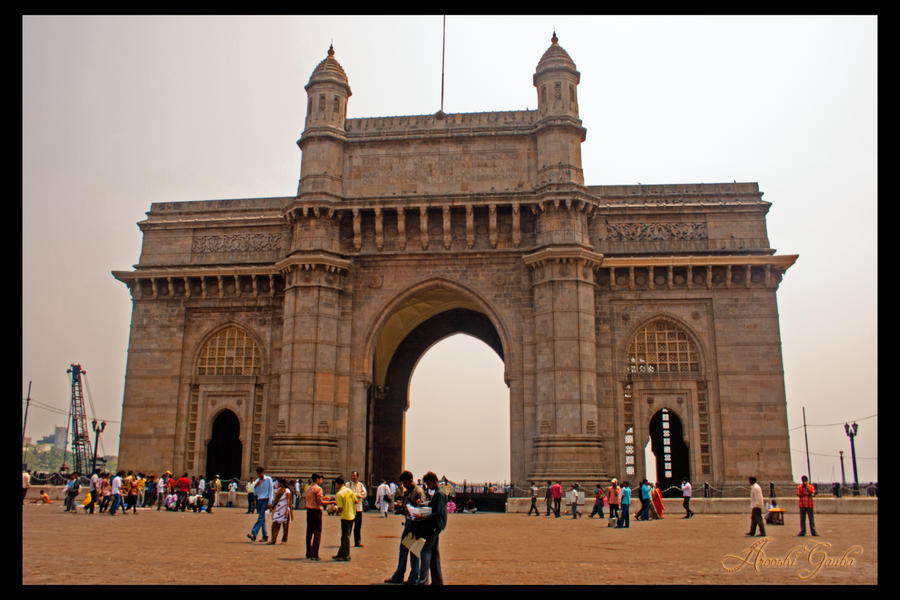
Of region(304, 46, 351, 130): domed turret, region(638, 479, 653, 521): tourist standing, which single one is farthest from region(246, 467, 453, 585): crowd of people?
region(304, 46, 351, 130): domed turret

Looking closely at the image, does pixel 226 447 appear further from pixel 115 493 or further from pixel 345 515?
pixel 345 515

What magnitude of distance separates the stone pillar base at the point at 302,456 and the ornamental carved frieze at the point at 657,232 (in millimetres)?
13652

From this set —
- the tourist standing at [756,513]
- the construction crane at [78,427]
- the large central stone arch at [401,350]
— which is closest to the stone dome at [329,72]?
the large central stone arch at [401,350]

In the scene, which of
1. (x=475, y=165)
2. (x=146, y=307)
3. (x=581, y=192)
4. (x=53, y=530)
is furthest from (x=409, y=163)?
(x=53, y=530)

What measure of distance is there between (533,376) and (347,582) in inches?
763

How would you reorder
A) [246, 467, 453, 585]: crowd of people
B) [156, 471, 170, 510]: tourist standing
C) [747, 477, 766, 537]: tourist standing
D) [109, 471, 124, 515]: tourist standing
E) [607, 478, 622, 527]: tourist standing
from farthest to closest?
[156, 471, 170, 510]: tourist standing
[109, 471, 124, 515]: tourist standing
[607, 478, 622, 527]: tourist standing
[747, 477, 766, 537]: tourist standing
[246, 467, 453, 585]: crowd of people

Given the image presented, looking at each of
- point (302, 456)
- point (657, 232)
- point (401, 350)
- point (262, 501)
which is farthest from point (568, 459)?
point (262, 501)

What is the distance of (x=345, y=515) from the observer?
1391cm

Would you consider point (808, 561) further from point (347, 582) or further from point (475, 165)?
point (475, 165)

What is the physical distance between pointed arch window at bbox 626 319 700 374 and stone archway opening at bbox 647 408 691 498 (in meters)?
4.16

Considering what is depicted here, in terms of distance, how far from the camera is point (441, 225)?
31.5 meters

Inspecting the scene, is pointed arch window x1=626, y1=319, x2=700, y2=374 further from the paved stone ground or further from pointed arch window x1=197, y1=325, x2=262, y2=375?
pointed arch window x1=197, y1=325, x2=262, y2=375

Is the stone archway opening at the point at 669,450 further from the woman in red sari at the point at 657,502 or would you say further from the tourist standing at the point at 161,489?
the tourist standing at the point at 161,489

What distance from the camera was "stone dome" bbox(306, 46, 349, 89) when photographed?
32719 millimetres
